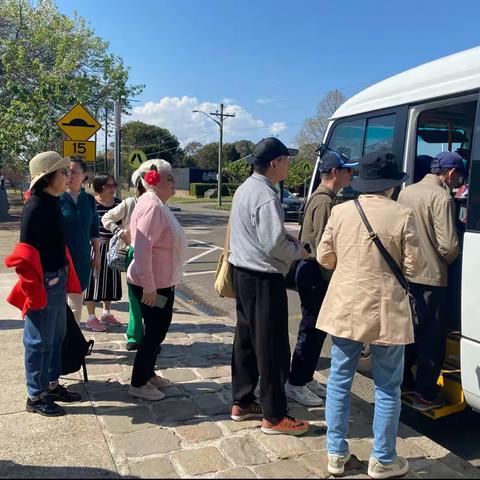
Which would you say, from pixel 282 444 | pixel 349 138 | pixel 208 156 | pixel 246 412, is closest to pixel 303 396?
pixel 246 412

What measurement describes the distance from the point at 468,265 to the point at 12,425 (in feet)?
10.8

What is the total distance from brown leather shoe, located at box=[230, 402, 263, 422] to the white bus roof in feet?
8.93

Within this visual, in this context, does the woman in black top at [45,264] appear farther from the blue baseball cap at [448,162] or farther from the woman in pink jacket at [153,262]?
the blue baseball cap at [448,162]

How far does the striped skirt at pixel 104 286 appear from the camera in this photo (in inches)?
242

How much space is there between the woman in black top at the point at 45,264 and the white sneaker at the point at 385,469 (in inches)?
88.1

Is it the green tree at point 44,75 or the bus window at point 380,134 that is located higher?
the green tree at point 44,75

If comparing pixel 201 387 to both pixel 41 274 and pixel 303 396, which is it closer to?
Result: pixel 303 396

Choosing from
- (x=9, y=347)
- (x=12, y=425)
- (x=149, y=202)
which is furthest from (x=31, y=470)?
(x=9, y=347)

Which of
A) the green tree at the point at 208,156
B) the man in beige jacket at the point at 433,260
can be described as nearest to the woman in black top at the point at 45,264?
the man in beige jacket at the point at 433,260

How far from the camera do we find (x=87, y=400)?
4.10 meters

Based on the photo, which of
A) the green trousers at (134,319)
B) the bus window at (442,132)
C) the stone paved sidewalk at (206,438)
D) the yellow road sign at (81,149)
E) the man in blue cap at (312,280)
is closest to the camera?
the stone paved sidewalk at (206,438)

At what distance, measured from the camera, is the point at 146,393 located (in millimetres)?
4074

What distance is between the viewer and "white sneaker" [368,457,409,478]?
293cm

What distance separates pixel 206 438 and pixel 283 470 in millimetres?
677
